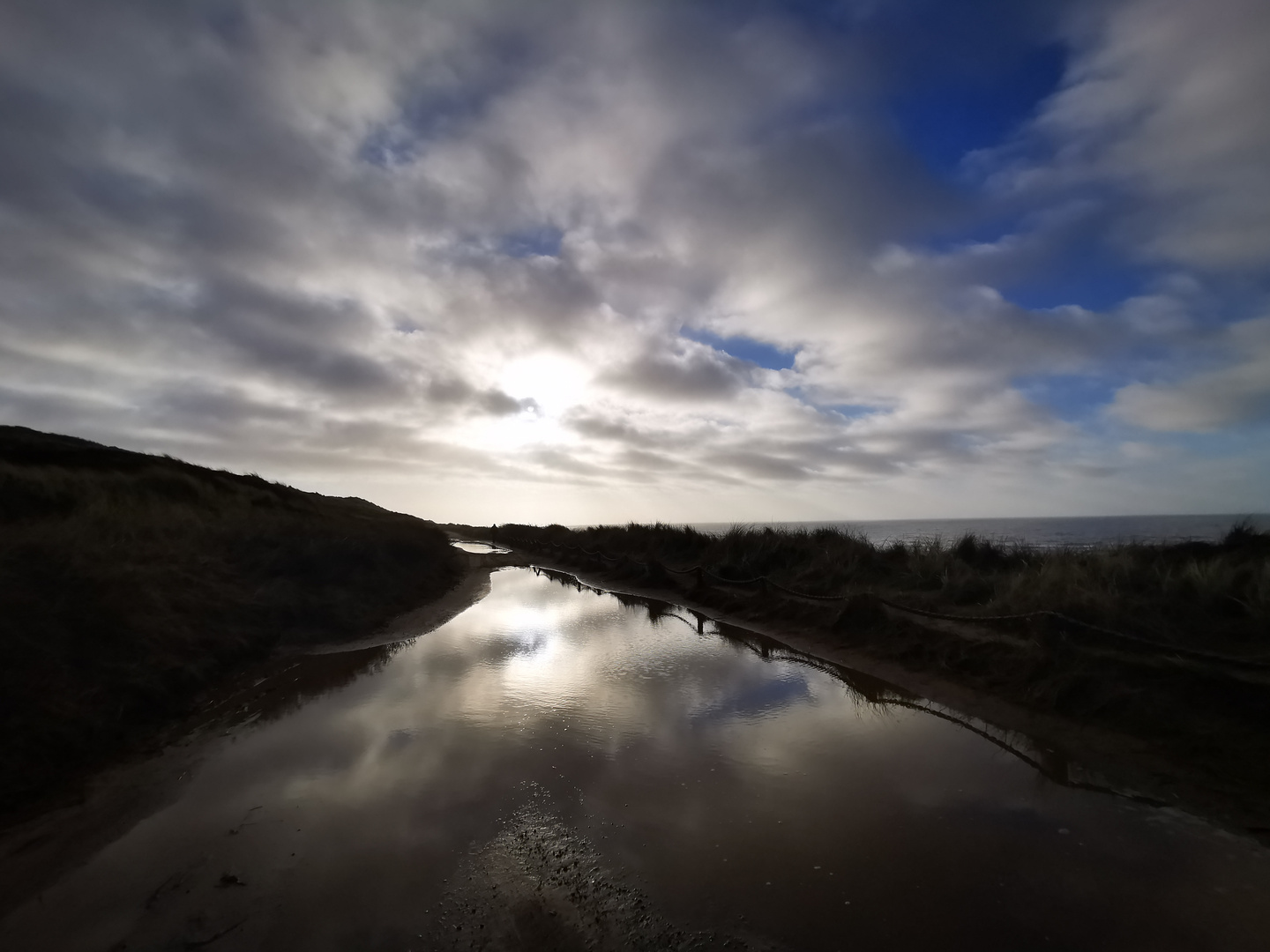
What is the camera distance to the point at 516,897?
12.6 feet

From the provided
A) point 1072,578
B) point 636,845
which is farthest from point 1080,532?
point 636,845

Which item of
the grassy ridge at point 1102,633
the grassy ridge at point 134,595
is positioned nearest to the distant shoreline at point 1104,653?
the grassy ridge at point 1102,633

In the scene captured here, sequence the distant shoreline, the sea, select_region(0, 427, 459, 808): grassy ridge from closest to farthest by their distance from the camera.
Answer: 1. the distant shoreline
2. select_region(0, 427, 459, 808): grassy ridge
3. the sea

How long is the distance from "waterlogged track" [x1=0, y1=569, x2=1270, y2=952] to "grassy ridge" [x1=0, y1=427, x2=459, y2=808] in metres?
1.18

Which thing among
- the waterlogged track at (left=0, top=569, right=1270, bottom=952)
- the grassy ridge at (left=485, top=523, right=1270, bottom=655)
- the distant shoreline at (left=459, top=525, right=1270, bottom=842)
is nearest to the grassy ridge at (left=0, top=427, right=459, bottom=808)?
the waterlogged track at (left=0, top=569, right=1270, bottom=952)

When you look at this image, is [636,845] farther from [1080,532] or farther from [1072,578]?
[1080,532]

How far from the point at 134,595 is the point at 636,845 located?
8198 millimetres

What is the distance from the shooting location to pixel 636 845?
449 centimetres

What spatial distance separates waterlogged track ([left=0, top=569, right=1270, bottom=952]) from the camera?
11.7 feet

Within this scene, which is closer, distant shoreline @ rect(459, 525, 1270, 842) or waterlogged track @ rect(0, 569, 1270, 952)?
waterlogged track @ rect(0, 569, 1270, 952)

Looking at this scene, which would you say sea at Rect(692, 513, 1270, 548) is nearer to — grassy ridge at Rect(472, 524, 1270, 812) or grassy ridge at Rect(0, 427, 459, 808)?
grassy ridge at Rect(472, 524, 1270, 812)

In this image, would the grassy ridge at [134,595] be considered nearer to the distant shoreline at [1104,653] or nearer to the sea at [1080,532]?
the distant shoreline at [1104,653]

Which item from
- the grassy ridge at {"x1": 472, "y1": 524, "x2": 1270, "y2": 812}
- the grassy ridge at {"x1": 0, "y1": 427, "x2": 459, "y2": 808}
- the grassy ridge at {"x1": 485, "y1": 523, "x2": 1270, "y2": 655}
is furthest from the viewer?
the grassy ridge at {"x1": 485, "y1": 523, "x2": 1270, "y2": 655}

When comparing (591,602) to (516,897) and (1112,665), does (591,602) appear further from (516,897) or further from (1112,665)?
(516,897)
